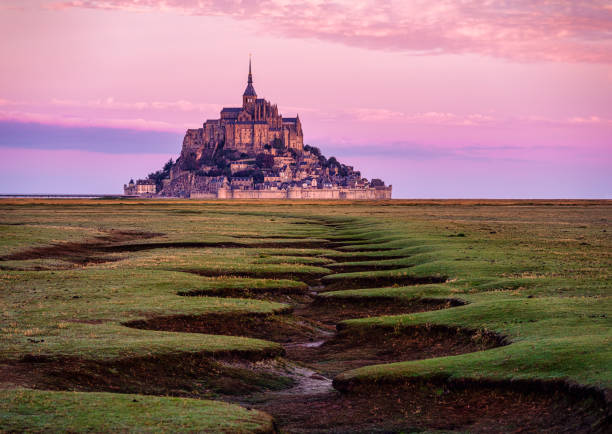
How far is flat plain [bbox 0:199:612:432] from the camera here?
13.8 metres

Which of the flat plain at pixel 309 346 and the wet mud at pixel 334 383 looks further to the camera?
the wet mud at pixel 334 383

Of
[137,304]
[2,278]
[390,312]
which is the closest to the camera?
[137,304]

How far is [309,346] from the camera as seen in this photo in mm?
22984

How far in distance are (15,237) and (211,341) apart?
1513 inches

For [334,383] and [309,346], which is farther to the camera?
[309,346]

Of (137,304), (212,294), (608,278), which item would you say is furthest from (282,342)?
(608,278)

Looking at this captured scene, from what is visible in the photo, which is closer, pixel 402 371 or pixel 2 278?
pixel 402 371

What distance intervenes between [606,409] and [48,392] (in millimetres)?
10370

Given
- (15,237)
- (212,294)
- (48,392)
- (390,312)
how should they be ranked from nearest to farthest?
(48,392) → (390,312) → (212,294) → (15,237)

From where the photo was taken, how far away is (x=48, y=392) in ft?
46.0

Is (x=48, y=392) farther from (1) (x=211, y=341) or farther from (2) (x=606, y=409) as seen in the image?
(2) (x=606, y=409)

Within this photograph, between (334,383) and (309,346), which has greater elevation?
(334,383)

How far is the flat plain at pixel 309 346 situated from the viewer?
13.8 m

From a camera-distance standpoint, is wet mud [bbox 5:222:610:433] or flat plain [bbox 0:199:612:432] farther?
wet mud [bbox 5:222:610:433]
